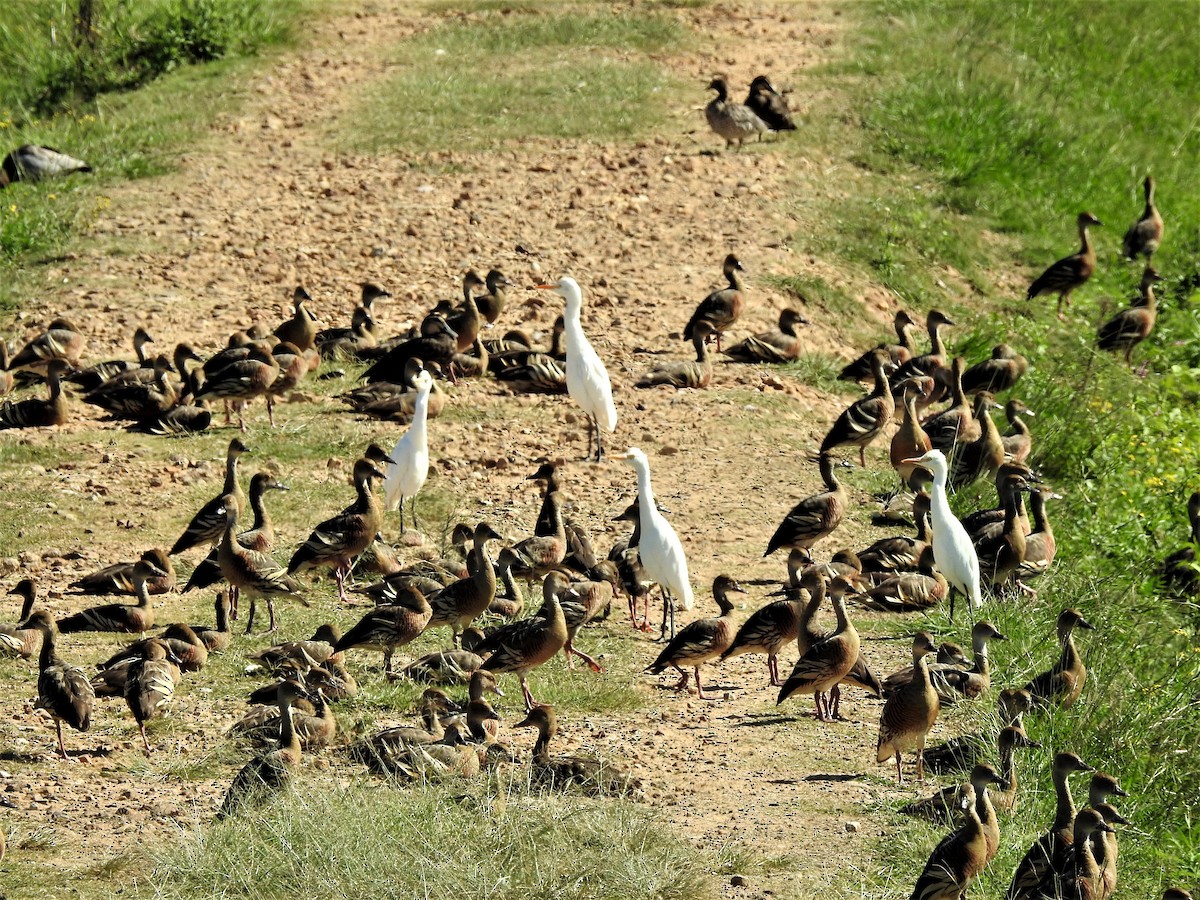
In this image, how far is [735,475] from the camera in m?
14.3

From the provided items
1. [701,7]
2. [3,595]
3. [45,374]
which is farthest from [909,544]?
[701,7]

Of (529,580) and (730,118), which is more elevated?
Answer: (730,118)

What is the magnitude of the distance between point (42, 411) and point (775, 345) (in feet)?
21.8

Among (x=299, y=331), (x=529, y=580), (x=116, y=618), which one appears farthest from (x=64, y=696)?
(x=299, y=331)

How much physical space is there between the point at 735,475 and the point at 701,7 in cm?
1540

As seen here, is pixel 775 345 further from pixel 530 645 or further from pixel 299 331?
pixel 530 645

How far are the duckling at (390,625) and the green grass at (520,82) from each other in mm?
11599

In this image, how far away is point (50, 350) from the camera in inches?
612

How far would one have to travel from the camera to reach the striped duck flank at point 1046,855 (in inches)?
323

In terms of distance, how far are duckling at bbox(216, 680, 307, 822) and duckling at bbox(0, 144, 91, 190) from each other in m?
12.5

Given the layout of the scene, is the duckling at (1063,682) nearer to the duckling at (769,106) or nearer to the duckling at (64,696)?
the duckling at (64,696)

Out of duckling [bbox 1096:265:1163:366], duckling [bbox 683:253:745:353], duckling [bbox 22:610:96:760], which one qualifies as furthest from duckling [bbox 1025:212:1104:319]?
duckling [bbox 22:610:96:760]

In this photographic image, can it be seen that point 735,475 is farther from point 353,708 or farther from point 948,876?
point 948,876

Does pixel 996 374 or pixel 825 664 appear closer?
pixel 825 664
